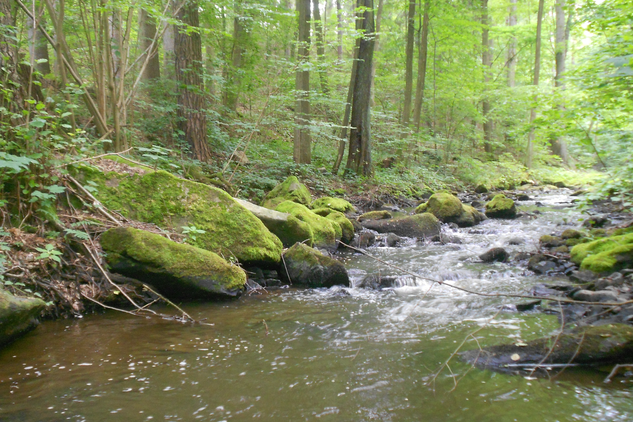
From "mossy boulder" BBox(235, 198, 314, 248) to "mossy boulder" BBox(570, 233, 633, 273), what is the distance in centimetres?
442

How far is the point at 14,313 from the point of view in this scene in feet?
10.2

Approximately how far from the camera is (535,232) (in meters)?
9.25

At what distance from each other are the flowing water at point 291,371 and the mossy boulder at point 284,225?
6.59 feet

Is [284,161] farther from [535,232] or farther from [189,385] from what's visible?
[189,385]

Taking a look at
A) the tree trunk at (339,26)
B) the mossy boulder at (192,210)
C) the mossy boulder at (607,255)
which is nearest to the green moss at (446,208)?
the mossy boulder at (607,255)

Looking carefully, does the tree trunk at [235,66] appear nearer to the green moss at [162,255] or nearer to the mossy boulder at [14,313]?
the green moss at [162,255]

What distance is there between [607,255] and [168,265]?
235 inches

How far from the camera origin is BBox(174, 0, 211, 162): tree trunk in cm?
941

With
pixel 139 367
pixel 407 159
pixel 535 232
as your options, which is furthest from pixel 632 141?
pixel 407 159

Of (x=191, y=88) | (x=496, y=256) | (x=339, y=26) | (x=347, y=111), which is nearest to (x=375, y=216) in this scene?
(x=496, y=256)

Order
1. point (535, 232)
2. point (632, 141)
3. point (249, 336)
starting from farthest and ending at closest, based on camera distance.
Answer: point (535, 232)
point (632, 141)
point (249, 336)

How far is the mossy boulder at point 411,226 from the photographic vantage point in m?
9.26

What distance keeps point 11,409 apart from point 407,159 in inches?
637

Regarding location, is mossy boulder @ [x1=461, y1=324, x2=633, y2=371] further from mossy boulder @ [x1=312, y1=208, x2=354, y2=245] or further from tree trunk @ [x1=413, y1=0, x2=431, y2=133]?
tree trunk @ [x1=413, y1=0, x2=431, y2=133]
